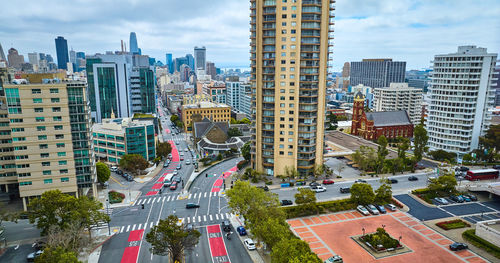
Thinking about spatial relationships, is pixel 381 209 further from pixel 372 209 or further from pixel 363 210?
pixel 363 210

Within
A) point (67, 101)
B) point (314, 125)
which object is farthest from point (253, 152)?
point (67, 101)

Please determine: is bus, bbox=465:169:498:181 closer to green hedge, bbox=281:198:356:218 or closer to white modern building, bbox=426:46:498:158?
white modern building, bbox=426:46:498:158

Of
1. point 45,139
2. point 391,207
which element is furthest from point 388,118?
point 45,139

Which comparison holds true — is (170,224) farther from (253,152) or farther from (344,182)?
(344,182)

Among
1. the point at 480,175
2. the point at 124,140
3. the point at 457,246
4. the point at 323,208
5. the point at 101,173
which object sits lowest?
the point at 457,246

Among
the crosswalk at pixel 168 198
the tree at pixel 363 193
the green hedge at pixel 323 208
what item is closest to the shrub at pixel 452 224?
the tree at pixel 363 193

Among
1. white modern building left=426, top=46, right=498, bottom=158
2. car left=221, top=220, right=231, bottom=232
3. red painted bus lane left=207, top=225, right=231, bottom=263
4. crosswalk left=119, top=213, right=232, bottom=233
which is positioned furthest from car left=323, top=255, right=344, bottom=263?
white modern building left=426, top=46, right=498, bottom=158

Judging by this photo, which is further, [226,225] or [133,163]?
[133,163]
